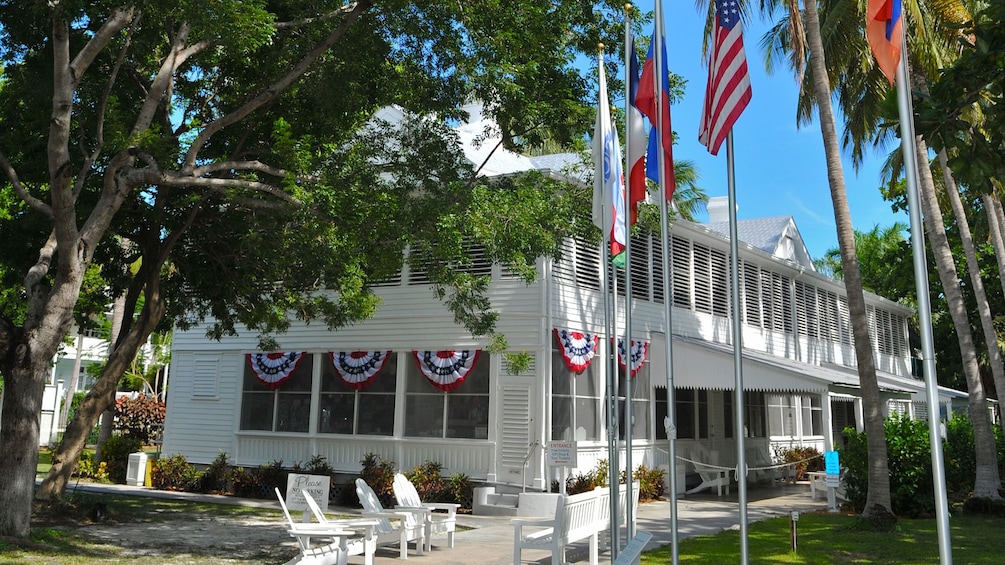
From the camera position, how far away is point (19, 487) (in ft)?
37.0

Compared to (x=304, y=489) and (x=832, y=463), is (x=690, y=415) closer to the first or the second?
(x=832, y=463)

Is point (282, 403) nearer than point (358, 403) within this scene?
No

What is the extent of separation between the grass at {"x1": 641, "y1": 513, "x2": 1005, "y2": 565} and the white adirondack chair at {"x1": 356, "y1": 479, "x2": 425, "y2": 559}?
9.93ft

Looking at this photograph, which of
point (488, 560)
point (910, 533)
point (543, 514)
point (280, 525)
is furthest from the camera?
point (280, 525)

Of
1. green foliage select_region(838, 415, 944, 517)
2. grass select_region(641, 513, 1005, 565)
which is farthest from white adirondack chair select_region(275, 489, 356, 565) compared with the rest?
green foliage select_region(838, 415, 944, 517)

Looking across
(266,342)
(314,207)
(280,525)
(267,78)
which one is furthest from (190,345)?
(314,207)

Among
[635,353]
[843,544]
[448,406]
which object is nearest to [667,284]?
[843,544]

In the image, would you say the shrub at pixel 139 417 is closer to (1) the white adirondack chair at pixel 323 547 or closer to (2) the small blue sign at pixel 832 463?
(1) the white adirondack chair at pixel 323 547

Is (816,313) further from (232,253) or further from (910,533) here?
(232,253)

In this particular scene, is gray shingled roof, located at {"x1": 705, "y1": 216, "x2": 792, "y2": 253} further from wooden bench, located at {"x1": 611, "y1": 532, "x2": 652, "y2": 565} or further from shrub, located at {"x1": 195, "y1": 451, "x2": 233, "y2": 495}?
wooden bench, located at {"x1": 611, "y1": 532, "x2": 652, "y2": 565}

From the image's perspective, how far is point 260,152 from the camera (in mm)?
14719

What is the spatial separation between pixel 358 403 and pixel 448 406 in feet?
7.75

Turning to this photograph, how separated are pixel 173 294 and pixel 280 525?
5.51m

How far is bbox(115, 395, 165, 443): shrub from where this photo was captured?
30.9m
